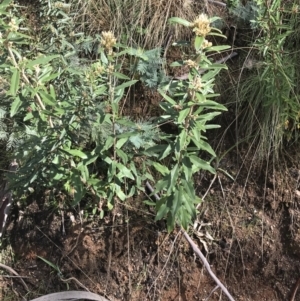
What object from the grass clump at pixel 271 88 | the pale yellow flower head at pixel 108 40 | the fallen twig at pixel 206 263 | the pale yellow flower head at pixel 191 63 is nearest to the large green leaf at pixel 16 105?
the pale yellow flower head at pixel 108 40

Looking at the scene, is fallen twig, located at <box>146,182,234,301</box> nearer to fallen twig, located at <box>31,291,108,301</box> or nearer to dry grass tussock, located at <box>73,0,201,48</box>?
fallen twig, located at <box>31,291,108,301</box>

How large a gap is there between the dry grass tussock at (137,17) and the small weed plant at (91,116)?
0.30 meters

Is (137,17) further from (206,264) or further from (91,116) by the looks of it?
(206,264)

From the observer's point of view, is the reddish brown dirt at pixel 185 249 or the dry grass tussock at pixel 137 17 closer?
the reddish brown dirt at pixel 185 249

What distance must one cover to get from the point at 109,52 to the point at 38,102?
0.32 m

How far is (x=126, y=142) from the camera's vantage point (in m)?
1.70

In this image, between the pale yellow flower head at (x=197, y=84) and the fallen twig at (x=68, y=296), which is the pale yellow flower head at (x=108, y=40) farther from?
the fallen twig at (x=68, y=296)

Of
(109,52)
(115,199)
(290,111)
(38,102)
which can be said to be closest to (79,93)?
(38,102)

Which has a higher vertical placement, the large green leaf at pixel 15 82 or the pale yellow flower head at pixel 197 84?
the pale yellow flower head at pixel 197 84

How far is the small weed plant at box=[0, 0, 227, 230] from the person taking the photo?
54.1 inches

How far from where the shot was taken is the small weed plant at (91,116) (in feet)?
4.51

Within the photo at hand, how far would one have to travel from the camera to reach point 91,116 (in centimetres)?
156

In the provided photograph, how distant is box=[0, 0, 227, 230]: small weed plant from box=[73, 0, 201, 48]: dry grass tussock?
0.98ft

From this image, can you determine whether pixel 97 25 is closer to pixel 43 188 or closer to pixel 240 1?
pixel 240 1
